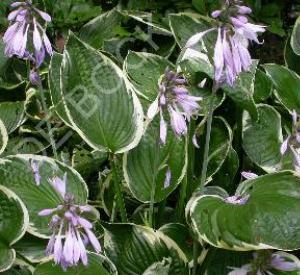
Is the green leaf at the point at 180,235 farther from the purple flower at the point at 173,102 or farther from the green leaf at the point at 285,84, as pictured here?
the green leaf at the point at 285,84

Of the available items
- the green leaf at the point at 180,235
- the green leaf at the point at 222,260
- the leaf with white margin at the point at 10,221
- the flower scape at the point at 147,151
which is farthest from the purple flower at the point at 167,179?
the leaf with white margin at the point at 10,221

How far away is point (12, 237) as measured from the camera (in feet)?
6.12

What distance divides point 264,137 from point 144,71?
0.55 m

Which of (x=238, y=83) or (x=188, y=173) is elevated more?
(x=238, y=83)

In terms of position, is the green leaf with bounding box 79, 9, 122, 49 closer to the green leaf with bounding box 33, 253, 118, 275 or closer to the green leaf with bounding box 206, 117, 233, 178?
the green leaf with bounding box 206, 117, 233, 178

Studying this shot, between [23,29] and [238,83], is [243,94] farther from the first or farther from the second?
[23,29]

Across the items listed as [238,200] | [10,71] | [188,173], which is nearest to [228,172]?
[188,173]

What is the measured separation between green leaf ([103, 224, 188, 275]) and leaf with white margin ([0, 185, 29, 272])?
0.88 feet

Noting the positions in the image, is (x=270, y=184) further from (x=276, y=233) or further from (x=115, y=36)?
(x=115, y=36)

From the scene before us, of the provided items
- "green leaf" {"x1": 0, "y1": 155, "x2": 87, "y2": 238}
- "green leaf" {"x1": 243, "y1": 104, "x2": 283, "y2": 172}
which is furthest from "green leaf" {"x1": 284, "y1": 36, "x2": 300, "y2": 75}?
"green leaf" {"x1": 0, "y1": 155, "x2": 87, "y2": 238}

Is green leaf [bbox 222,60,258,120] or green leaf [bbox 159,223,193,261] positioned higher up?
green leaf [bbox 222,60,258,120]

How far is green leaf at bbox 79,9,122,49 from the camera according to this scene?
2.86 metres

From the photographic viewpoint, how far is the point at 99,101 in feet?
7.10

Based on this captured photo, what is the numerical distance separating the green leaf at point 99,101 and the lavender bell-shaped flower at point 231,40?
2.06 ft
